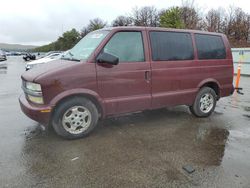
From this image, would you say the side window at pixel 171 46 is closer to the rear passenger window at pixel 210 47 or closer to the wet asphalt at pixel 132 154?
the rear passenger window at pixel 210 47

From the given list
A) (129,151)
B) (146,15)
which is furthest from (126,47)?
(146,15)

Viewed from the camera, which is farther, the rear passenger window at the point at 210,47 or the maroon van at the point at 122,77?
the rear passenger window at the point at 210,47

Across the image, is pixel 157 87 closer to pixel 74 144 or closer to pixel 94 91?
pixel 94 91

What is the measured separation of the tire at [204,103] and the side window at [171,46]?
0.96m

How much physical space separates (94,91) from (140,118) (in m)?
1.74

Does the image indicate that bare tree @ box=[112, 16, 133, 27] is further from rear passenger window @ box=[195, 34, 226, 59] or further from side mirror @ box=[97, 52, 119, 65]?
side mirror @ box=[97, 52, 119, 65]

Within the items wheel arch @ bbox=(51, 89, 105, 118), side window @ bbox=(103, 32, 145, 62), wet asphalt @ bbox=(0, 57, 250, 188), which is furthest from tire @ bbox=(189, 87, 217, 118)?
wheel arch @ bbox=(51, 89, 105, 118)

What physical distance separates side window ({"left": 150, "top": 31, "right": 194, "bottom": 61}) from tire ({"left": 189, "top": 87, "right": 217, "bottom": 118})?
3.13 ft

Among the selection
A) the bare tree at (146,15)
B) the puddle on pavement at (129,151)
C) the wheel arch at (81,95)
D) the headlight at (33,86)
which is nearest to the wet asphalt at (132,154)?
the puddle on pavement at (129,151)

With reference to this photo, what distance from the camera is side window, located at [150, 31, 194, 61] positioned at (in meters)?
4.75

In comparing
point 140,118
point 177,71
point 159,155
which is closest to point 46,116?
point 159,155

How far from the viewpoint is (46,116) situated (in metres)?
3.90

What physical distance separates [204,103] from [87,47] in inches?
123

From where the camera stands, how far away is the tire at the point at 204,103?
5.52 meters
